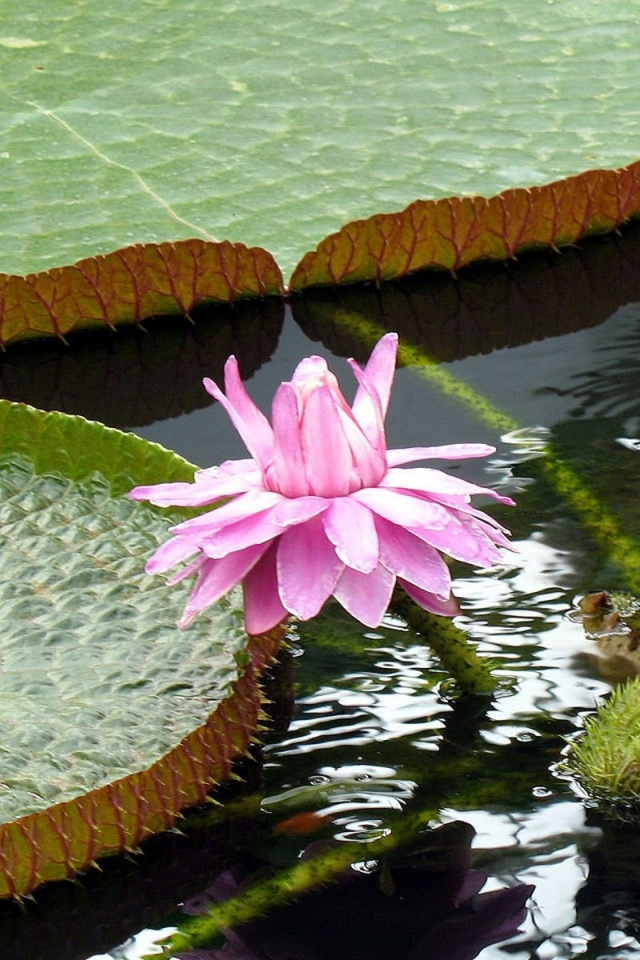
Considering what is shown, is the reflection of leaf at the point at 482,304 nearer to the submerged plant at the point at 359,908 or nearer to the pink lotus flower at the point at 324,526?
the pink lotus flower at the point at 324,526

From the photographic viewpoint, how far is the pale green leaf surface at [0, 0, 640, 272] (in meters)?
2.09

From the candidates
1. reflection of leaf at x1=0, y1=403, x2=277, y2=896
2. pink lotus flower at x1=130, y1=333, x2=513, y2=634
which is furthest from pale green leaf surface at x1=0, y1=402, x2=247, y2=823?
pink lotus flower at x1=130, y1=333, x2=513, y2=634

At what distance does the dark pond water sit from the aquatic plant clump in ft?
0.06

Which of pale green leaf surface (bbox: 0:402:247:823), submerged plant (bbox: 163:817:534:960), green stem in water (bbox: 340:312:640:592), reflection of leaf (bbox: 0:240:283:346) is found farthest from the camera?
reflection of leaf (bbox: 0:240:283:346)

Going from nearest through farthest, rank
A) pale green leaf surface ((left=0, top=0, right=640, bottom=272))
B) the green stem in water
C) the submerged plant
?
the submerged plant < the green stem in water < pale green leaf surface ((left=0, top=0, right=640, bottom=272))

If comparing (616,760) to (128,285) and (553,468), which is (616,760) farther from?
Answer: (128,285)

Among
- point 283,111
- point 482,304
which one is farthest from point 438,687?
point 283,111

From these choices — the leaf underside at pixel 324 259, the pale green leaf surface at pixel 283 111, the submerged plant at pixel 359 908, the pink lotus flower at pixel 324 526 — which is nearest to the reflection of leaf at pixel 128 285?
the leaf underside at pixel 324 259

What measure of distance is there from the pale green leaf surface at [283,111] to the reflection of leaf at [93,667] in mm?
647

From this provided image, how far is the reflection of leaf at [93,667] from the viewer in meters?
1.04

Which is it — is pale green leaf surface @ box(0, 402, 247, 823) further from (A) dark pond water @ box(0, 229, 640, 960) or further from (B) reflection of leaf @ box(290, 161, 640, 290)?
(B) reflection of leaf @ box(290, 161, 640, 290)

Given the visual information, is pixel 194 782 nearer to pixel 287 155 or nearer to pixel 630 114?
pixel 287 155

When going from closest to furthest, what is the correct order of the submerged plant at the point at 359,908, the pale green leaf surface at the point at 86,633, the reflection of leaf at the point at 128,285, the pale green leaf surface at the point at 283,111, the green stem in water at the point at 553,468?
the submerged plant at the point at 359,908, the pale green leaf surface at the point at 86,633, the green stem in water at the point at 553,468, the reflection of leaf at the point at 128,285, the pale green leaf surface at the point at 283,111

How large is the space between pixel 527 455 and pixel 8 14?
1.55 meters
